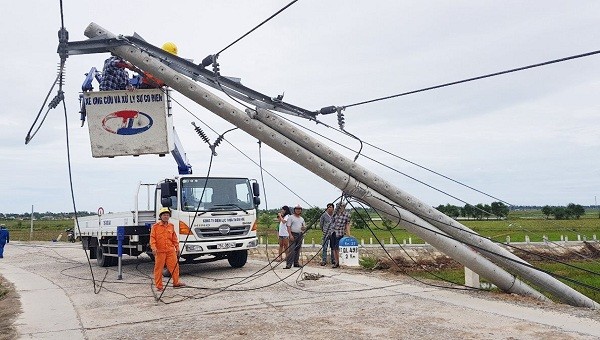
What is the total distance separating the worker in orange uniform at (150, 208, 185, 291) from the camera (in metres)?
9.47

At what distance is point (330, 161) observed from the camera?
26.1ft

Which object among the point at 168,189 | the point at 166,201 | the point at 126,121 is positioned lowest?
the point at 166,201

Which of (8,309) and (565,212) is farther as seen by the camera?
(565,212)

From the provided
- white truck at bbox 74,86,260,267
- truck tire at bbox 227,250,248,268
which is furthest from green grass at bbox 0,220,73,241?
truck tire at bbox 227,250,248,268

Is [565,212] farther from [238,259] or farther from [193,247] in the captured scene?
[193,247]

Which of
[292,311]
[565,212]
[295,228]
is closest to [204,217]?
[295,228]

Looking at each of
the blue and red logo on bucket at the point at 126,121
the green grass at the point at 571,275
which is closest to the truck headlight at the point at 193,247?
the blue and red logo on bucket at the point at 126,121

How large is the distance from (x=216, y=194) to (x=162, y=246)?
2.43 m

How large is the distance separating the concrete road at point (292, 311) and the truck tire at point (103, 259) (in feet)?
11.0

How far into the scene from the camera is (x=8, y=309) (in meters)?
8.23

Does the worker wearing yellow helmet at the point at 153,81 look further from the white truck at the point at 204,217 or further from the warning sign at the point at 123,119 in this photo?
the white truck at the point at 204,217

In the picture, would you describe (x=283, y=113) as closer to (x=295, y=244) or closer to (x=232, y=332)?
(x=232, y=332)

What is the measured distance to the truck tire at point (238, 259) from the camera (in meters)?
13.2

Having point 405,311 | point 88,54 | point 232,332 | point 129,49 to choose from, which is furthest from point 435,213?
point 88,54
